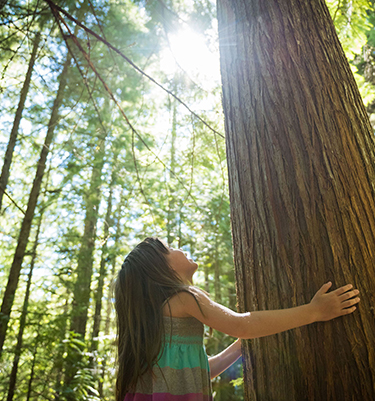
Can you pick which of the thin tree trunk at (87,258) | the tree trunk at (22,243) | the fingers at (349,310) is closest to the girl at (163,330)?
the fingers at (349,310)

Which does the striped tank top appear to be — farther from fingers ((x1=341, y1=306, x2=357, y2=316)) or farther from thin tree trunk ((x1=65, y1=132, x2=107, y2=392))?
thin tree trunk ((x1=65, y1=132, x2=107, y2=392))

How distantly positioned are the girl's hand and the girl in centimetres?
19

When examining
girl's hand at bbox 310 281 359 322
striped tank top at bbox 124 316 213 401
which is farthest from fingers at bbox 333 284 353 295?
striped tank top at bbox 124 316 213 401

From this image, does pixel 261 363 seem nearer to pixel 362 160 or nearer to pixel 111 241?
pixel 362 160

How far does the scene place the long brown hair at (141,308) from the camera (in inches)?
58.0

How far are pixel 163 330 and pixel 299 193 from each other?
0.92 meters

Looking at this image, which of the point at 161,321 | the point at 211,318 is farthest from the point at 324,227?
the point at 161,321

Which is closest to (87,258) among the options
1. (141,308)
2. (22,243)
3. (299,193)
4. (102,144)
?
(22,243)

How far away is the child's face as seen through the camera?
5.94 feet

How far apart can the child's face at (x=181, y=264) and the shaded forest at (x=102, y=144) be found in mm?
417

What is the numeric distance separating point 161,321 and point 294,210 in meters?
0.84

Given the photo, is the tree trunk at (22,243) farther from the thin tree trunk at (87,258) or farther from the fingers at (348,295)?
the fingers at (348,295)

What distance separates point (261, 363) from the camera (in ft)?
3.84

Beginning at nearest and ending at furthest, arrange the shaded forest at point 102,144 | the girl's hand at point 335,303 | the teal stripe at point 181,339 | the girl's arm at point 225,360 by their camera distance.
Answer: the girl's hand at point 335,303
the teal stripe at point 181,339
the girl's arm at point 225,360
the shaded forest at point 102,144
